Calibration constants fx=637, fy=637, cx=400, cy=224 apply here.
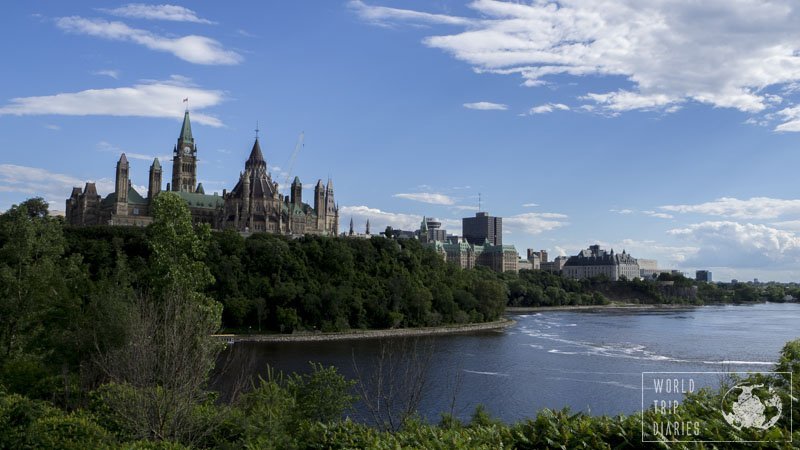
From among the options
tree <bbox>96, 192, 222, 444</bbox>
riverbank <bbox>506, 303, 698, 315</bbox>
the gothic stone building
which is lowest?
riverbank <bbox>506, 303, 698, 315</bbox>

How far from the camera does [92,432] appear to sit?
13.3 metres

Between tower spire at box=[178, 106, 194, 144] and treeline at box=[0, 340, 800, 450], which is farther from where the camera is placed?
tower spire at box=[178, 106, 194, 144]

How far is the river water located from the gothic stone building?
2117 inches

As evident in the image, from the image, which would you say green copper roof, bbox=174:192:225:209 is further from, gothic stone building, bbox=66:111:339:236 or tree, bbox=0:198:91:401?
tree, bbox=0:198:91:401

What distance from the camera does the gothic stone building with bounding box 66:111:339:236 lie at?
117 m

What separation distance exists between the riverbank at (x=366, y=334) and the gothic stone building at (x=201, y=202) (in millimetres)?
45859

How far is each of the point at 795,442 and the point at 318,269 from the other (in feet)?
272

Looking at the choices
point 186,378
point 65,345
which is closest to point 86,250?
point 65,345

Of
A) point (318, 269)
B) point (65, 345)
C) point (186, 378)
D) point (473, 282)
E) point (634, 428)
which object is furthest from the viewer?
point (473, 282)

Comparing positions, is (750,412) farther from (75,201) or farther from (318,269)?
(75,201)

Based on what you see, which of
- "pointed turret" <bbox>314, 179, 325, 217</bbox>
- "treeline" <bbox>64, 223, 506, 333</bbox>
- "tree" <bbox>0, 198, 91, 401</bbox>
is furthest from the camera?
"pointed turret" <bbox>314, 179, 325, 217</bbox>

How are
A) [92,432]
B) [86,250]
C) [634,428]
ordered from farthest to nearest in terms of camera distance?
[86,250]
[92,432]
[634,428]

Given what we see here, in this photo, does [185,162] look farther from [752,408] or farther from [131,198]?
[752,408]

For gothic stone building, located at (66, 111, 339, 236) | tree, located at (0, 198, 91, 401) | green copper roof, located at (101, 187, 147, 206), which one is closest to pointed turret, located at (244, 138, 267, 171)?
gothic stone building, located at (66, 111, 339, 236)
